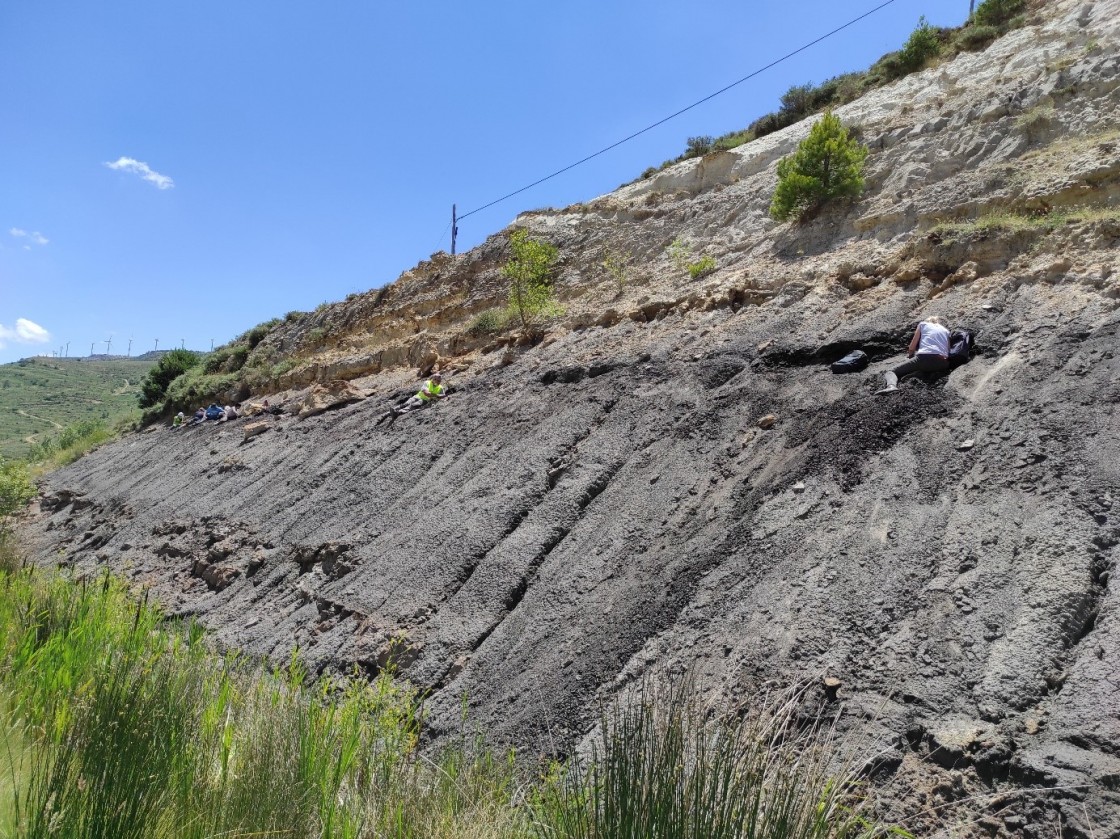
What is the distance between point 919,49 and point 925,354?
1242 cm

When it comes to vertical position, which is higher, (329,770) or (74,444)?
(74,444)

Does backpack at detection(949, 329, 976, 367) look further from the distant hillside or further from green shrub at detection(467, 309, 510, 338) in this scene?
the distant hillside

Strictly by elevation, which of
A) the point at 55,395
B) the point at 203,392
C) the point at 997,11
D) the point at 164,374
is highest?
the point at 55,395

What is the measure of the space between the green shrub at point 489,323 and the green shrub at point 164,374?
19580 mm

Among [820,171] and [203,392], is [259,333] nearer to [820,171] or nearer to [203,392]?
[203,392]

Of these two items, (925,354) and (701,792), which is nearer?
(701,792)

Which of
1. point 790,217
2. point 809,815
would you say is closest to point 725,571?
point 809,815

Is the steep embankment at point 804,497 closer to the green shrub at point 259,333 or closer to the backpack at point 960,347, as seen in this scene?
the backpack at point 960,347

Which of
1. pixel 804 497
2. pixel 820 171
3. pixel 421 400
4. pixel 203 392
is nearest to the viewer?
pixel 804 497

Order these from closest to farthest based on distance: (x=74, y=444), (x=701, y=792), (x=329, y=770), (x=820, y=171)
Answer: (x=701, y=792) → (x=329, y=770) → (x=820, y=171) → (x=74, y=444)

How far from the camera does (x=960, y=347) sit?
651cm

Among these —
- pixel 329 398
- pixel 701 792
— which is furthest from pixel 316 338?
pixel 701 792

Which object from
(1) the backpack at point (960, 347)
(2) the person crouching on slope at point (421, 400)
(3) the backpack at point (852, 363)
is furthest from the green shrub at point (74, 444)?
(1) the backpack at point (960, 347)

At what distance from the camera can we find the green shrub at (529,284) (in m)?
14.2
